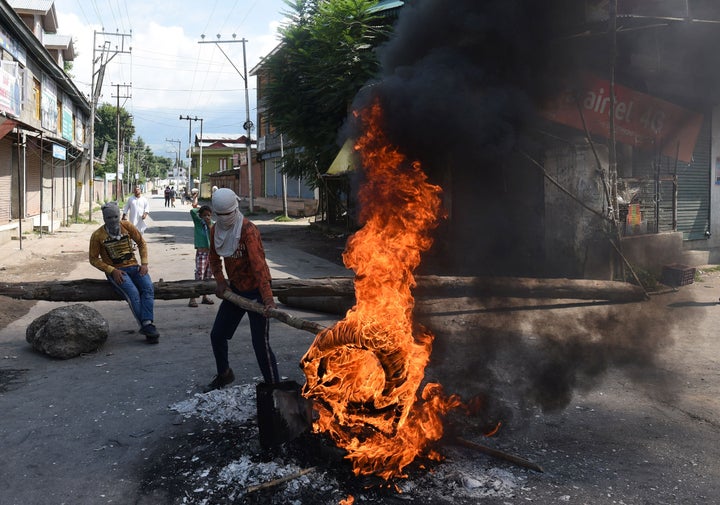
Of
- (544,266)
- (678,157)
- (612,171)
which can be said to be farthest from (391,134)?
(678,157)

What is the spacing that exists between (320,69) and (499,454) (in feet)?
44.0

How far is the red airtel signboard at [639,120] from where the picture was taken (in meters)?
11.3

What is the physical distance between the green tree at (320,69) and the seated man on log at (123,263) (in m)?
8.40

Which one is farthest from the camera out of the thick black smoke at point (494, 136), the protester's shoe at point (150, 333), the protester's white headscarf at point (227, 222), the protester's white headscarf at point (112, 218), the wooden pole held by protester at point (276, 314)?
the protester's shoe at point (150, 333)

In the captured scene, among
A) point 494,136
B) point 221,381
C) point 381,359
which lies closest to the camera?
point 381,359

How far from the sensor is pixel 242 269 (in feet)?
16.3

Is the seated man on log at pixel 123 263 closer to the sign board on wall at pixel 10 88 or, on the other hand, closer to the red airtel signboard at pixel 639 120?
the red airtel signboard at pixel 639 120

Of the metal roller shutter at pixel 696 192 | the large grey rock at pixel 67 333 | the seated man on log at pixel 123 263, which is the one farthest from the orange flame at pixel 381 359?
the metal roller shutter at pixel 696 192

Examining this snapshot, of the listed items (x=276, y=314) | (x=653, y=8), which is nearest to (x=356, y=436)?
(x=276, y=314)

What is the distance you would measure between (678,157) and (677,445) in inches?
455

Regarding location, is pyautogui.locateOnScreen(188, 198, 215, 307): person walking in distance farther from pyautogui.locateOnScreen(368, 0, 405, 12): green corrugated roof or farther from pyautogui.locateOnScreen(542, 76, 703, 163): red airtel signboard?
pyautogui.locateOnScreen(368, 0, 405, 12): green corrugated roof

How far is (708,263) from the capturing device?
1454 cm

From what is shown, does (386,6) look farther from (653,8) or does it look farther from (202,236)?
(202,236)

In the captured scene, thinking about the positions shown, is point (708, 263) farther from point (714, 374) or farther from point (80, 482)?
point (80, 482)
